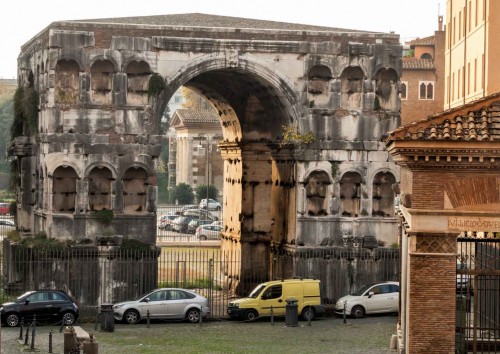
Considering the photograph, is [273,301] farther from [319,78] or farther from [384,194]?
[319,78]

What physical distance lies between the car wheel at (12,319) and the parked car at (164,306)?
2.85m

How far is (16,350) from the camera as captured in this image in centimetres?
3462

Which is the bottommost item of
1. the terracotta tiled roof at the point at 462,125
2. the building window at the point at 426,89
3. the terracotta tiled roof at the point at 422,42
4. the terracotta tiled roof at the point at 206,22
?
the terracotta tiled roof at the point at 462,125

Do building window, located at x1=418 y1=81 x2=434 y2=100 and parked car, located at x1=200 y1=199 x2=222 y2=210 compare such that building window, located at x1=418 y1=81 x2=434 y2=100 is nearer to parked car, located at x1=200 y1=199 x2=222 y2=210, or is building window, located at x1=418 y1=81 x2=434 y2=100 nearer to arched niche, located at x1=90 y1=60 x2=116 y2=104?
parked car, located at x1=200 y1=199 x2=222 y2=210

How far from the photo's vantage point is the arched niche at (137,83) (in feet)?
144

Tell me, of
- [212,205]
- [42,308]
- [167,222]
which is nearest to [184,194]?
[212,205]

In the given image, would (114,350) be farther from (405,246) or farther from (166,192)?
(166,192)

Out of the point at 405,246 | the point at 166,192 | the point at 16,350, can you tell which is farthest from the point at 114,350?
the point at 166,192

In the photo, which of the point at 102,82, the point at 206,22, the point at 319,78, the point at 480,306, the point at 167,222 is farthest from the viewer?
the point at 167,222

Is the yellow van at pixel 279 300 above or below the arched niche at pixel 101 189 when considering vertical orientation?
below

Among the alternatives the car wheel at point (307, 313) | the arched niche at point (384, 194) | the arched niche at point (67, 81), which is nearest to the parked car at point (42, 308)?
the arched niche at point (67, 81)

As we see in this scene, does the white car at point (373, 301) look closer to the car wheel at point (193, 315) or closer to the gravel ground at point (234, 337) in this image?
the gravel ground at point (234, 337)

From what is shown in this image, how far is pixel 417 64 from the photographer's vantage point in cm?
10406

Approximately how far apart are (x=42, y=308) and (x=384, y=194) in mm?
12242
